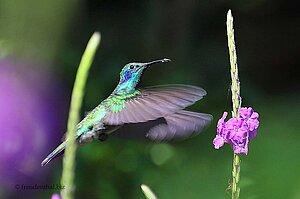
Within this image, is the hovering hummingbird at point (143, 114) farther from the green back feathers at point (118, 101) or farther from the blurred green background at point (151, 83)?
the blurred green background at point (151, 83)

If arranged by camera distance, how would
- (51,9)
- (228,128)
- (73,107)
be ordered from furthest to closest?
1. (51,9)
2. (228,128)
3. (73,107)

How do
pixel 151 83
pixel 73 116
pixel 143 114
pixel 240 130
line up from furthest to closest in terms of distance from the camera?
pixel 151 83 → pixel 143 114 → pixel 240 130 → pixel 73 116

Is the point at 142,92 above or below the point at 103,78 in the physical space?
below

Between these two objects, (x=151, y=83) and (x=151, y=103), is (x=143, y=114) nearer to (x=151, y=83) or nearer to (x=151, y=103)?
(x=151, y=103)

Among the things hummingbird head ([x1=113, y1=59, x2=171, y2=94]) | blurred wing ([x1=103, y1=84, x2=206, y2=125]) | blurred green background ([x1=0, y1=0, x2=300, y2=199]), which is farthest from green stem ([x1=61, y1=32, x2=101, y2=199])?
blurred green background ([x1=0, y1=0, x2=300, y2=199])

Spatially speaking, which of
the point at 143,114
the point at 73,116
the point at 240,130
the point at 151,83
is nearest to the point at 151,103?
the point at 143,114
